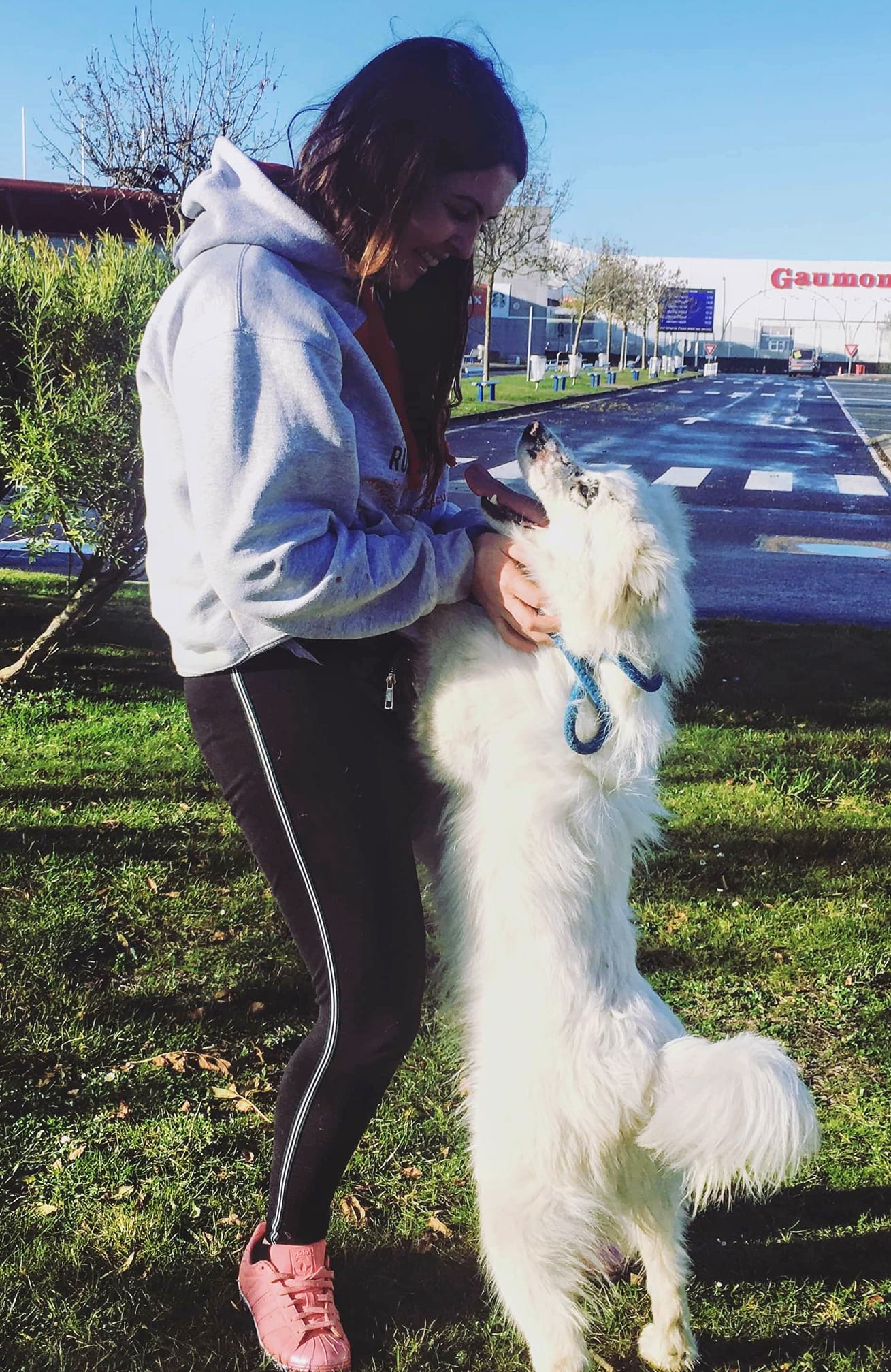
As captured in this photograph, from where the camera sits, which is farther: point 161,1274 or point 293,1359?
point 161,1274

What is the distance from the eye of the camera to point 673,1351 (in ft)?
7.96

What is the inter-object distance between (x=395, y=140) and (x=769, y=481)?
16.8m

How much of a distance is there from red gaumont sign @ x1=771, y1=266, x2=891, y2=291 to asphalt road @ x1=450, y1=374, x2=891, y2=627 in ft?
230

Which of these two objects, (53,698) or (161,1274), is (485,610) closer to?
(161,1274)

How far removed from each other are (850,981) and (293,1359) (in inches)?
89.2

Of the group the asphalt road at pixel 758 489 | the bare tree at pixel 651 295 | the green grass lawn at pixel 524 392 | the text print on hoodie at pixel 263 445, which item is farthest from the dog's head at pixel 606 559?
the bare tree at pixel 651 295

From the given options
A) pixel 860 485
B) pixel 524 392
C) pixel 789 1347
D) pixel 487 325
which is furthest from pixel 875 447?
pixel 789 1347

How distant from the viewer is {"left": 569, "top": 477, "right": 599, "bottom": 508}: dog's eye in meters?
2.32

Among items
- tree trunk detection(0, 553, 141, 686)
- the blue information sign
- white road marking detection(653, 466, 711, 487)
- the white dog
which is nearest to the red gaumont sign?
the blue information sign

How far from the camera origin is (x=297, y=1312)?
7.48 feet

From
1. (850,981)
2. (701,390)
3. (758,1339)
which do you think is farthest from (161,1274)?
(701,390)

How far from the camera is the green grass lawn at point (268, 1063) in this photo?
2.50 metres

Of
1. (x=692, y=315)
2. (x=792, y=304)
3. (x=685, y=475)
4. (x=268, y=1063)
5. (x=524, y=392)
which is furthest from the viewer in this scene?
(x=792, y=304)

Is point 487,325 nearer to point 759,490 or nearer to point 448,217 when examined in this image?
point 759,490
